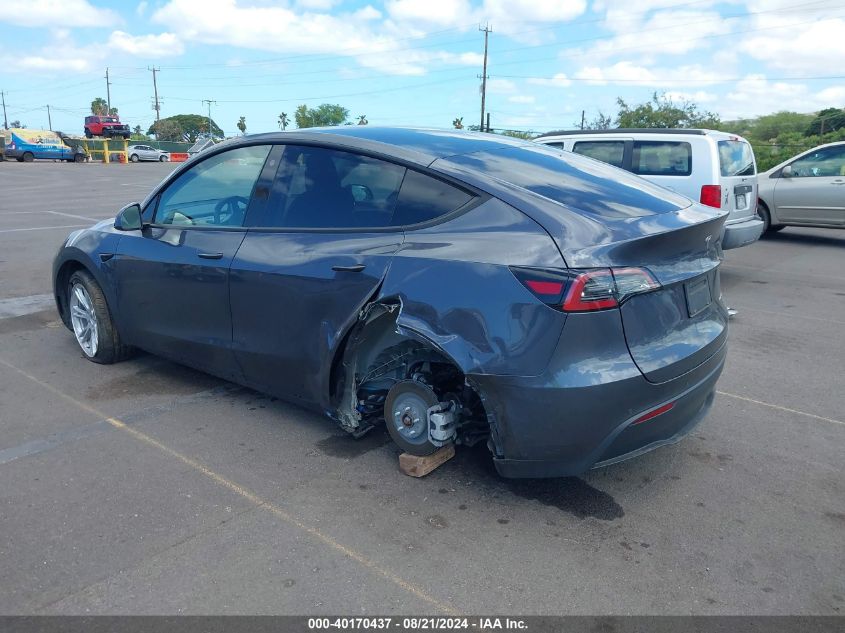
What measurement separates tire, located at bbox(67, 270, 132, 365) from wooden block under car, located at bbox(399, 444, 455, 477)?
2.67 metres

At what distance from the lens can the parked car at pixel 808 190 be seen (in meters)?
11.7

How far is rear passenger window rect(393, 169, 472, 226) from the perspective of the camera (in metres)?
3.33

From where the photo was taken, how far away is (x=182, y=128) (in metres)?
108

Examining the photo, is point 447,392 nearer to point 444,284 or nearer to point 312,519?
point 444,284

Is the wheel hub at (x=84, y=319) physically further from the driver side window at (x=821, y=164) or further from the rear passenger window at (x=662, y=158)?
the driver side window at (x=821, y=164)

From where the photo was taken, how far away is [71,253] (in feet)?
17.1

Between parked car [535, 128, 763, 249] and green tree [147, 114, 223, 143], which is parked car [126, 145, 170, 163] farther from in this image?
parked car [535, 128, 763, 249]

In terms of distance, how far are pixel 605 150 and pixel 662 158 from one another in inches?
34.8

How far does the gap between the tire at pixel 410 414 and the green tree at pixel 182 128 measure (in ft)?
285

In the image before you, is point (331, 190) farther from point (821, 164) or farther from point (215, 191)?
point (821, 164)

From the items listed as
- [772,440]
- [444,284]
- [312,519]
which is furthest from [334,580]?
[772,440]

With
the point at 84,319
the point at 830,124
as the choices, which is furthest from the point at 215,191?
the point at 830,124

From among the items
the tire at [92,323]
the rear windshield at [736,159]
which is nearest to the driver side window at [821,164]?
the rear windshield at [736,159]

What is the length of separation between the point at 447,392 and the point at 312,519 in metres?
0.88
